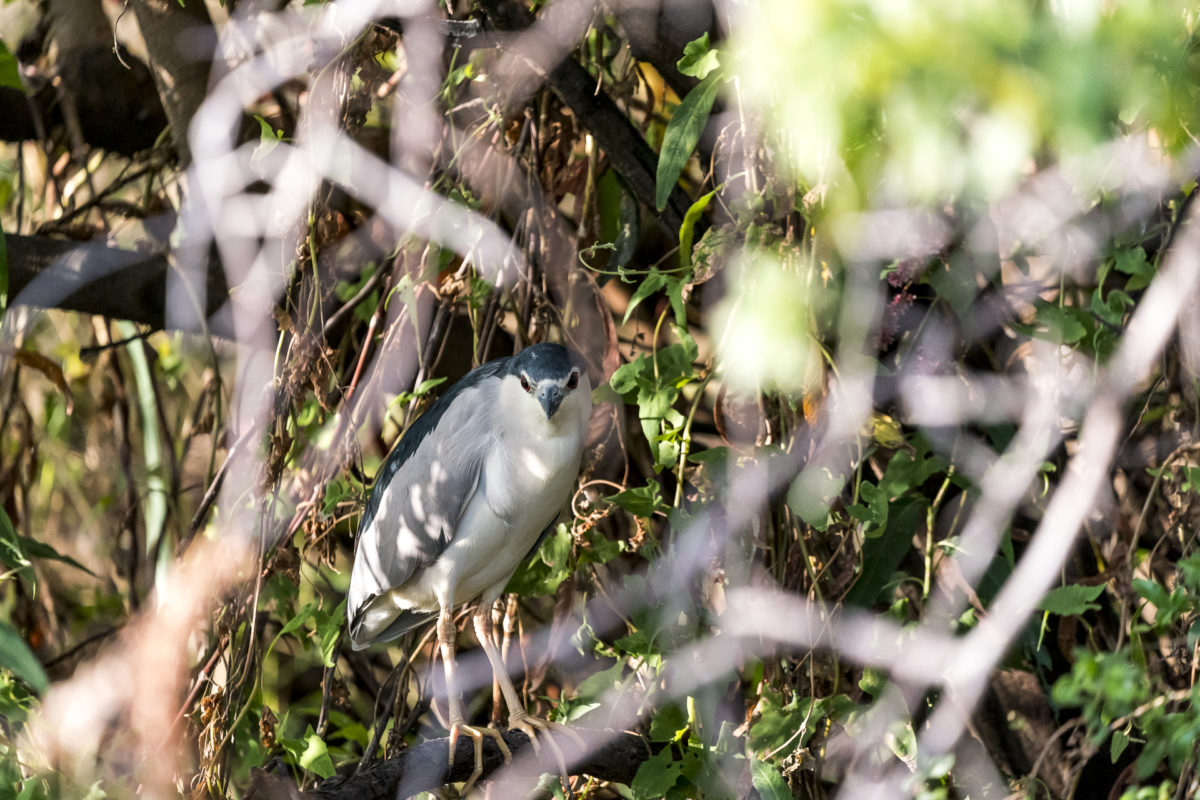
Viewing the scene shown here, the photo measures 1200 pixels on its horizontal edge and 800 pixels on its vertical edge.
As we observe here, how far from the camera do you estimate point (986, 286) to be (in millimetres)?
2000

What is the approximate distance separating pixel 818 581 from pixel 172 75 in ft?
5.43

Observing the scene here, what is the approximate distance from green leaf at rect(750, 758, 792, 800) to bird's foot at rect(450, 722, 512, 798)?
1.43 ft

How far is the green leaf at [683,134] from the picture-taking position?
4.87ft

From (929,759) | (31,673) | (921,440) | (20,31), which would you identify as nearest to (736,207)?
(921,440)

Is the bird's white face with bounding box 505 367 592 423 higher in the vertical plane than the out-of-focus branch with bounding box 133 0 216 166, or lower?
lower

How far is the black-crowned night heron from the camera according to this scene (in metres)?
1.84

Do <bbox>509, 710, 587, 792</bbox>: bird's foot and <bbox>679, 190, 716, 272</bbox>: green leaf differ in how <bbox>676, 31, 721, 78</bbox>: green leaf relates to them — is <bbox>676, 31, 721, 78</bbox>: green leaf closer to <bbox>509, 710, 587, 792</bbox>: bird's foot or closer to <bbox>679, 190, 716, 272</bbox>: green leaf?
<bbox>679, 190, 716, 272</bbox>: green leaf

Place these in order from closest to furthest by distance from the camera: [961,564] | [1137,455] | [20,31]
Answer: [961,564] < [1137,455] < [20,31]

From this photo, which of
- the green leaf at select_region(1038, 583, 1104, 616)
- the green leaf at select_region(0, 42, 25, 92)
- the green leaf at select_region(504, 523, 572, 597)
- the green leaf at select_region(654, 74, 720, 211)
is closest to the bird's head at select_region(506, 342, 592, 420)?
the green leaf at select_region(504, 523, 572, 597)

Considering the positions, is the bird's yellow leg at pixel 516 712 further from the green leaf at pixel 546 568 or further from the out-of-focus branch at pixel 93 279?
the out-of-focus branch at pixel 93 279

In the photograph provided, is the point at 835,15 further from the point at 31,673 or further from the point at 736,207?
the point at 31,673

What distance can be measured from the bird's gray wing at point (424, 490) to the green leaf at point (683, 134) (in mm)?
540

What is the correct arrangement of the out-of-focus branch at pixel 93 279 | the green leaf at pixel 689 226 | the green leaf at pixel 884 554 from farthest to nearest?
the out-of-focus branch at pixel 93 279 → the green leaf at pixel 884 554 → the green leaf at pixel 689 226

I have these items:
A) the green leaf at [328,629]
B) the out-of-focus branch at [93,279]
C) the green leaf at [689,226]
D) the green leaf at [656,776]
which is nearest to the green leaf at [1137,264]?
the green leaf at [689,226]
